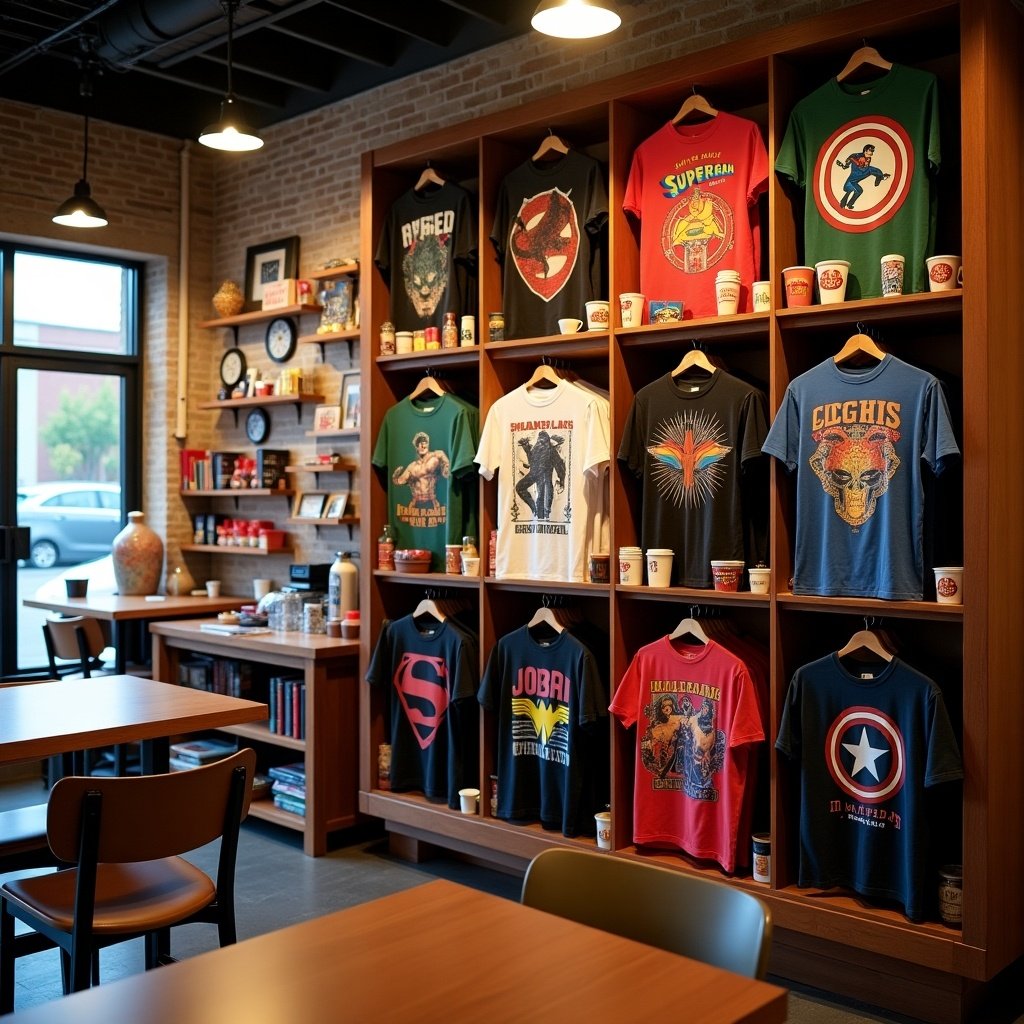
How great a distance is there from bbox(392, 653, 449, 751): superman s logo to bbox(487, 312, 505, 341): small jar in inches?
53.1

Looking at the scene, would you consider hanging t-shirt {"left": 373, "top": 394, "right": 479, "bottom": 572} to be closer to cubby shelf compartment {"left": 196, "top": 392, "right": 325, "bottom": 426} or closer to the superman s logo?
the superman s logo

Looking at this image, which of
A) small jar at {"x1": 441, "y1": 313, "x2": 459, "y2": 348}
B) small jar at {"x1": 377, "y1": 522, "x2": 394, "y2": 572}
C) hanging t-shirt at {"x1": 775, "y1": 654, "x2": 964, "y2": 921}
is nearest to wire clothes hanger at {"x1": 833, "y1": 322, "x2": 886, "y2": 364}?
hanging t-shirt at {"x1": 775, "y1": 654, "x2": 964, "y2": 921}

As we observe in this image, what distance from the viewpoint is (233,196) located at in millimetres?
6695

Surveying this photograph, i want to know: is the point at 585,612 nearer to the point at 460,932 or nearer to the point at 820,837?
the point at 820,837

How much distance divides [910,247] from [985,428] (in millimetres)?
645

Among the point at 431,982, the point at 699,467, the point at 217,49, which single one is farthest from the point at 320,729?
the point at 217,49

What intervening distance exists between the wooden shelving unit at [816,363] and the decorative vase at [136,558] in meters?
2.40

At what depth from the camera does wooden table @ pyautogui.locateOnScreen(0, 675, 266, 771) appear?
9.04 feet

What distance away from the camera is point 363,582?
15.8 ft

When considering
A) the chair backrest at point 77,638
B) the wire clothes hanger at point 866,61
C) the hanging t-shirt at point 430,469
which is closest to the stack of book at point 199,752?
the chair backrest at point 77,638

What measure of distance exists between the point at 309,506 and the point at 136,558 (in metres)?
1.16

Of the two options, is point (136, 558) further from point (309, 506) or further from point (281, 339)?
point (281, 339)

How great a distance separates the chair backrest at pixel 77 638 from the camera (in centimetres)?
547

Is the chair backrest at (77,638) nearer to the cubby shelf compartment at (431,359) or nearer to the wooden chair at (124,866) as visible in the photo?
the cubby shelf compartment at (431,359)
